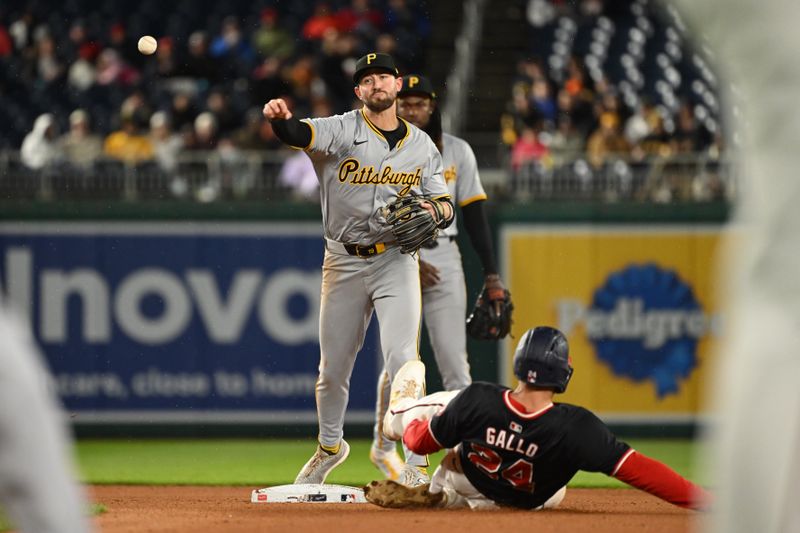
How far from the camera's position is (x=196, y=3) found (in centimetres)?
1905

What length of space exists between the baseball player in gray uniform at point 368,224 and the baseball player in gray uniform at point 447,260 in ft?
2.25

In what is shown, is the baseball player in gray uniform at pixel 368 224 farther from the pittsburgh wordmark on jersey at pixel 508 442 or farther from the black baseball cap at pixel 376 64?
the pittsburgh wordmark on jersey at pixel 508 442

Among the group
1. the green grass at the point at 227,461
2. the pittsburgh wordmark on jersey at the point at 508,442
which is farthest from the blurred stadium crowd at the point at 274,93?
the pittsburgh wordmark on jersey at the point at 508,442

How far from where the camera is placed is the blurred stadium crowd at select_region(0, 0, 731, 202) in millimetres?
10750

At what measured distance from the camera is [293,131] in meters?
5.82

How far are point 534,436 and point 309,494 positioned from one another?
4.38 ft

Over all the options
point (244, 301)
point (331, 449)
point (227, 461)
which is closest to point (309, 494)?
point (331, 449)

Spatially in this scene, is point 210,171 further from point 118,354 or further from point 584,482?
point 584,482

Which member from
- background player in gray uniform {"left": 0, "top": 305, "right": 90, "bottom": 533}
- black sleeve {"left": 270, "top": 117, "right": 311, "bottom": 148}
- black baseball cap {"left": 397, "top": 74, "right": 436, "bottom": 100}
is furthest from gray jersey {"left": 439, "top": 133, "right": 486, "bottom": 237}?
background player in gray uniform {"left": 0, "top": 305, "right": 90, "bottom": 533}

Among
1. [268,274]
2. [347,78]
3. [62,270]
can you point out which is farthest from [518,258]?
[347,78]

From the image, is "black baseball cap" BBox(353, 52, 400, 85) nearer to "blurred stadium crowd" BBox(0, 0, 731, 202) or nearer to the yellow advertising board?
the yellow advertising board

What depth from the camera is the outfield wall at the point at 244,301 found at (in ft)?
32.7

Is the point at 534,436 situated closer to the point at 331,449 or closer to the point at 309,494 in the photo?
the point at 309,494

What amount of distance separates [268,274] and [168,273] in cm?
76
